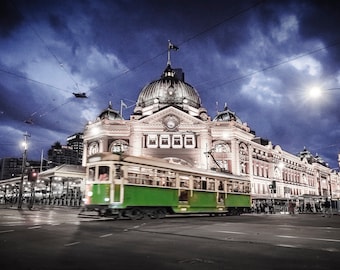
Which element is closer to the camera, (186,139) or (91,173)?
(91,173)

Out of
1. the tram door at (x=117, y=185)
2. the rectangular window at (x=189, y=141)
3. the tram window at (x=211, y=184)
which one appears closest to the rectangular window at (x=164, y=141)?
the rectangular window at (x=189, y=141)

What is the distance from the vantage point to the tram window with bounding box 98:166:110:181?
68.0 feet

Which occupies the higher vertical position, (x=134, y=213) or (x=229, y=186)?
(x=229, y=186)

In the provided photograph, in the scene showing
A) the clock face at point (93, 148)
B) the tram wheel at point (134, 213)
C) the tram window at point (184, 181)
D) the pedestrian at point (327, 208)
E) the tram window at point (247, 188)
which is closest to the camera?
the tram wheel at point (134, 213)

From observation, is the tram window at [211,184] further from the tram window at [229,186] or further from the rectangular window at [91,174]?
the rectangular window at [91,174]

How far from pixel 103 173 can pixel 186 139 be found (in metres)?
37.9

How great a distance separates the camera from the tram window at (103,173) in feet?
68.0

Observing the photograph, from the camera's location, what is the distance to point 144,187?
2186 cm

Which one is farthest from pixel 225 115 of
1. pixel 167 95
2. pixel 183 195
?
pixel 183 195

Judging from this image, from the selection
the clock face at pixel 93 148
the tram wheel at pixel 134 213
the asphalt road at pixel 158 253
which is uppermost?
the clock face at pixel 93 148

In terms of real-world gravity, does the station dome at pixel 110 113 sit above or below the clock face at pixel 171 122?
above

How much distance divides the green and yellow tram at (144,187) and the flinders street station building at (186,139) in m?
22.5

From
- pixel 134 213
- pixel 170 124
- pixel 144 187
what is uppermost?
pixel 170 124

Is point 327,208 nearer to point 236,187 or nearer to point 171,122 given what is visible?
point 236,187
